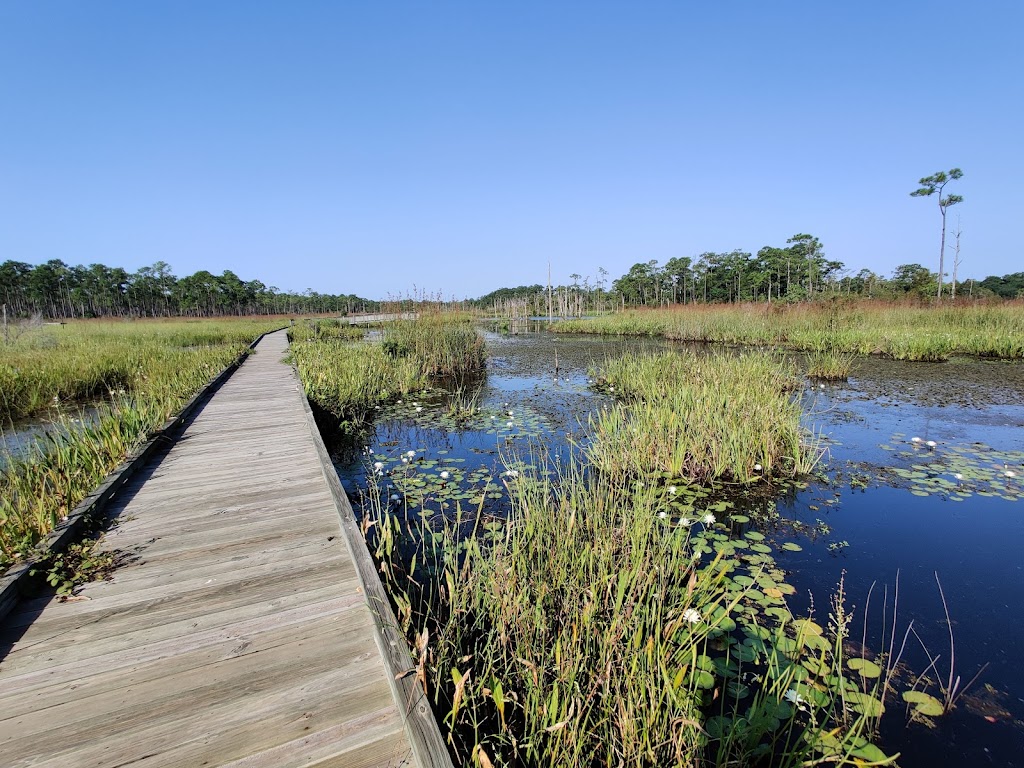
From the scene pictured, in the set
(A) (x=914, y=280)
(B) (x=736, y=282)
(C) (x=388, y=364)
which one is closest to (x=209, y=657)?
(C) (x=388, y=364)

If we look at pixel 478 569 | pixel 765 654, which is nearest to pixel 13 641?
pixel 478 569

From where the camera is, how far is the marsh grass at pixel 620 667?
4.27 ft

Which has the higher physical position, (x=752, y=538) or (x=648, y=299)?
(x=648, y=299)

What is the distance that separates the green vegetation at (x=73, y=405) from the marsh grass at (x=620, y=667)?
6.14 feet

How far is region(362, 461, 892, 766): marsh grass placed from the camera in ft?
4.27

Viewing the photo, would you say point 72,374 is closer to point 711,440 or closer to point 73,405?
point 73,405

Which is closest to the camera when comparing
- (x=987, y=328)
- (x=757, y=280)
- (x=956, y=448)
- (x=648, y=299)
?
(x=956, y=448)

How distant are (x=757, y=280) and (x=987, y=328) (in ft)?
111

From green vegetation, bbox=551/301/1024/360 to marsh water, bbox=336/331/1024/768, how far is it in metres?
4.02

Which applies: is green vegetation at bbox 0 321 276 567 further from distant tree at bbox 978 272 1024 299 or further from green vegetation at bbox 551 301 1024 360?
distant tree at bbox 978 272 1024 299

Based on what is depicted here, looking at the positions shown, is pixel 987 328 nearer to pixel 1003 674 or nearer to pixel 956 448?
pixel 956 448

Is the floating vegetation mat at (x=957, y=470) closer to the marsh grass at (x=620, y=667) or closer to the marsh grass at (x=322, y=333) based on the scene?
the marsh grass at (x=620, y=667)

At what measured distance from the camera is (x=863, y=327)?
45.7 feet

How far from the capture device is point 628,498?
138 inches
